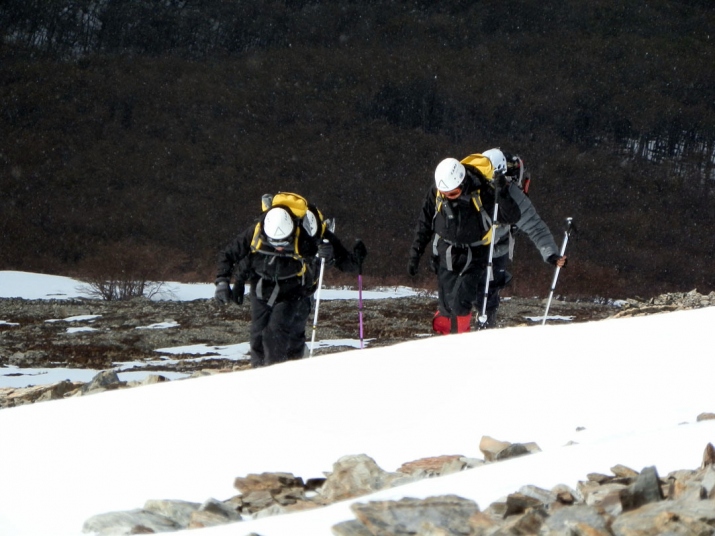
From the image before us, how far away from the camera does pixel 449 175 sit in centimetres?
809

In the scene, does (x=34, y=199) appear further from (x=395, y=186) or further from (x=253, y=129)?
(x=395, y=186)

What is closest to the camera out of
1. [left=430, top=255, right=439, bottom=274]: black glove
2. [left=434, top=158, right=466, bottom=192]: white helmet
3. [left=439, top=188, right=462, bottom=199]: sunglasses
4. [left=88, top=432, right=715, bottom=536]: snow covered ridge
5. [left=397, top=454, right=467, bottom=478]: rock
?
[left=88, top=432, right=715, bottom=536]: snow covered ridge

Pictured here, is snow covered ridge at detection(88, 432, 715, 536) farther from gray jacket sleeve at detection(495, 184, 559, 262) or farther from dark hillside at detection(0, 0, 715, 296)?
dark hillside at detection(0, 0, 715, 296)

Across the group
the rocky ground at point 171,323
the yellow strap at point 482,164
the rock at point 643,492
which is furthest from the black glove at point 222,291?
the rock at point 643,492

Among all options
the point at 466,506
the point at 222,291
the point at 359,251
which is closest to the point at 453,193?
the point at 359,251

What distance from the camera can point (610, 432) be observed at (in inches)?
177

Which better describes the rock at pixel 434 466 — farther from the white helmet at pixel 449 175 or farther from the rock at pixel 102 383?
the rock at pixel 102 383

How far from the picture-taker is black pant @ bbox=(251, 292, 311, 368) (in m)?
8.38

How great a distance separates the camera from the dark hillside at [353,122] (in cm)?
5434

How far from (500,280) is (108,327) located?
12.5m

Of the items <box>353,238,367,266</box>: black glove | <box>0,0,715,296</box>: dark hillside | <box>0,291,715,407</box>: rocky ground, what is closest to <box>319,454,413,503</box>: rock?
<box>353,238,367,266</box>: black glove

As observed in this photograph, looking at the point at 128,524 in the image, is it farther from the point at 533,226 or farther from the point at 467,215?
the point at 533,226

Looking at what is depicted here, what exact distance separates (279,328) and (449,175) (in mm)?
2103

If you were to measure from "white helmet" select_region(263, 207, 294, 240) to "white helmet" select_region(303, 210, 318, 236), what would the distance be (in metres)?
0.29
